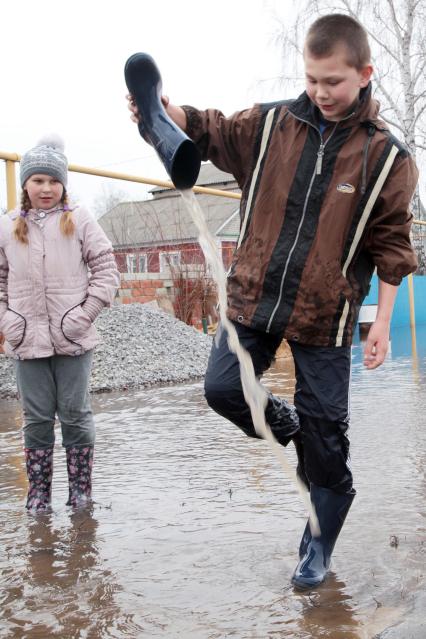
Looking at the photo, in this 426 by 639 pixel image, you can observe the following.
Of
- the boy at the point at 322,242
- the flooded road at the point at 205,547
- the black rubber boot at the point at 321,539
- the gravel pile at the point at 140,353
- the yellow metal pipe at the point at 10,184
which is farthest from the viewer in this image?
the gravel pile at the point at 140,353

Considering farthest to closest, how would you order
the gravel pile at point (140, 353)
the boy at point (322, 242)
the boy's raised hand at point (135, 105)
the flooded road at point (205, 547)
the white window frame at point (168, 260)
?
the white window frame at point (168, 260) < the gravel pile at point (140, 353) < the boy's raised hand at point (135, 105) < the boy at point (322, 242) < the flooded road at point (205, 547)

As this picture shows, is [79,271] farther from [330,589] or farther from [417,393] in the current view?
[417,393]

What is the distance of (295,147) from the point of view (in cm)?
275

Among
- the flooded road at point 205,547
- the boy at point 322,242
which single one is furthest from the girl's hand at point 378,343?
the flooded road at point 205,547

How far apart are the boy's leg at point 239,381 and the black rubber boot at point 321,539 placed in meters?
0.26

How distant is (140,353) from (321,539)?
5435 mm

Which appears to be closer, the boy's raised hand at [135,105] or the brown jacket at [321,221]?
the brown jacket at [321,221]

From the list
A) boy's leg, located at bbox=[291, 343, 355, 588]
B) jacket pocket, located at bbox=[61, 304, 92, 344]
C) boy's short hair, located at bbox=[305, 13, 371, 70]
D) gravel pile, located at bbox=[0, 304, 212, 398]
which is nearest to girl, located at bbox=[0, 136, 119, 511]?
jacket pocket, located at bbox=[61, 304, 92, 344]

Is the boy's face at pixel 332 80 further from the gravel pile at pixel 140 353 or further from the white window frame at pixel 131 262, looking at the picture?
the white window frame at pixel 131 262

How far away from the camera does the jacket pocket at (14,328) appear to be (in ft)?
11.7

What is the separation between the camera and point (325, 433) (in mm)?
2717

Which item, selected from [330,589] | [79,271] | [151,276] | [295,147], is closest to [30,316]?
[79,271]

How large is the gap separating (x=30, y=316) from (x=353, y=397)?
3428 mm

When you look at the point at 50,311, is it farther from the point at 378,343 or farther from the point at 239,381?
the point at 378,343
